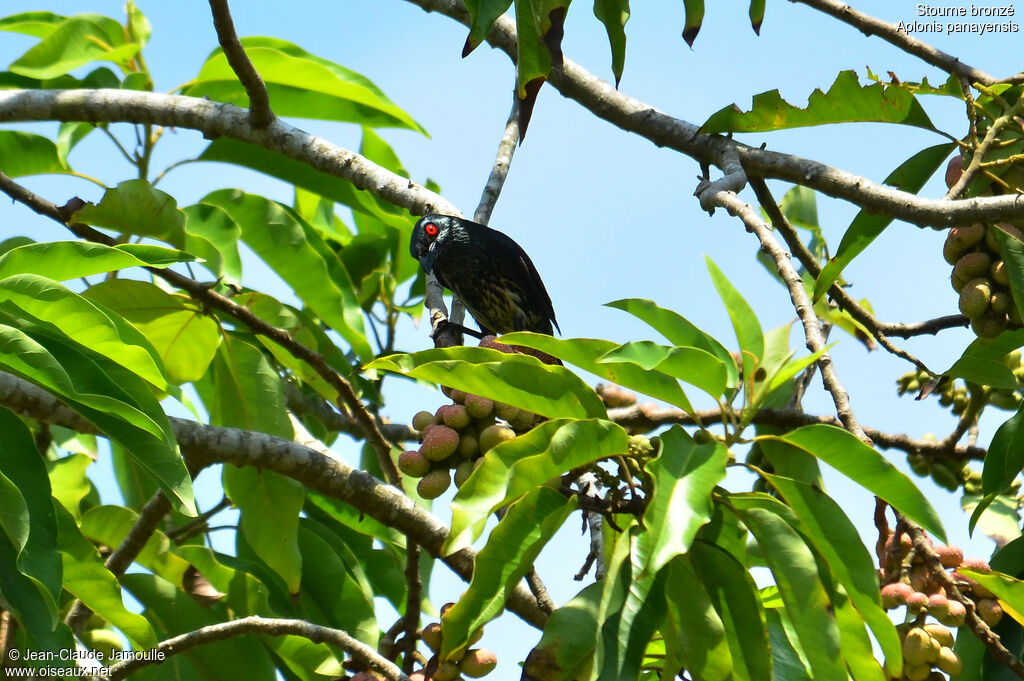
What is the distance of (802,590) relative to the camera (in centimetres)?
180

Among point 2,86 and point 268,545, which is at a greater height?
point 2,86

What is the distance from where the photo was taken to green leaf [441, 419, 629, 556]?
1.71 m

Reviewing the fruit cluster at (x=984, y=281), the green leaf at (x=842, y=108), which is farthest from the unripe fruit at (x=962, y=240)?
the green leaf at (x=842, y=108)

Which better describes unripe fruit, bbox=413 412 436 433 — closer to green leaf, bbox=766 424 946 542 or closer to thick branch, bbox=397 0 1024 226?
green leaf, bbox=766 424 946 542

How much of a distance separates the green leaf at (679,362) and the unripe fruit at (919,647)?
68 cm

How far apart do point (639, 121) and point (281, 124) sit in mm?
1233

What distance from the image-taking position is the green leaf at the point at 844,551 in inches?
72.2

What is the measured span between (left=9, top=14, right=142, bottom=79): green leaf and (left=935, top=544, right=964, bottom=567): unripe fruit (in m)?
3.39

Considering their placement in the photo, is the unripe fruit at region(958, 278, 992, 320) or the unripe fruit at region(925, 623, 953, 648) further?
the unripe fruit at region(958, 278, 992, 320)

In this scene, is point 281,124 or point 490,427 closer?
point 490,427

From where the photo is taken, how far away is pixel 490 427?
2.30m

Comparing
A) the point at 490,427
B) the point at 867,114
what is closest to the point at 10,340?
the point at 490,427

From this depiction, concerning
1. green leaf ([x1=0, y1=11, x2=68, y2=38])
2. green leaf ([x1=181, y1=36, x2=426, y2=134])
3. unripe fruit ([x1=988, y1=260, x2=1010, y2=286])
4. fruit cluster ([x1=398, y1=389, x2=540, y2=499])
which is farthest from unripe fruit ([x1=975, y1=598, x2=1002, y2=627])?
green leaf ([x1=0, y1=11, x2=68, y2=38])

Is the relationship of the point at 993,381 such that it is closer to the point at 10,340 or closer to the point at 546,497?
the point at 546,497
